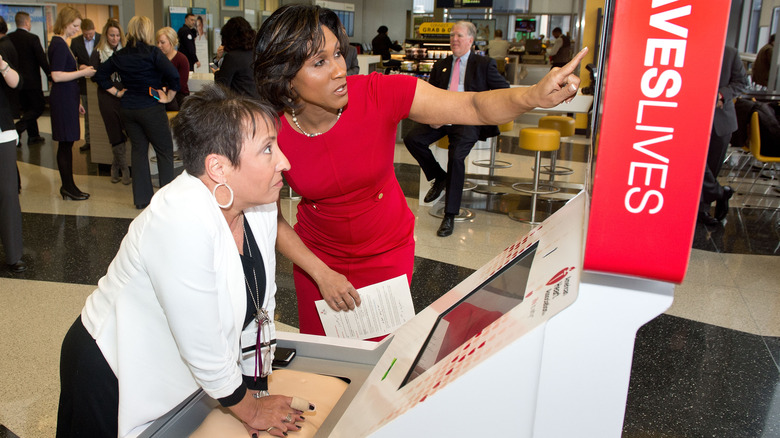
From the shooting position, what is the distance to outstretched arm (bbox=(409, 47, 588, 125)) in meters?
1.16

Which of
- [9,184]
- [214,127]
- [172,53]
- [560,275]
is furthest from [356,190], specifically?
[172,53]

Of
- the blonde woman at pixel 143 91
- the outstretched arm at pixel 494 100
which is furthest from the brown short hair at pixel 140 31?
the outstretched arm at pixel 494 100

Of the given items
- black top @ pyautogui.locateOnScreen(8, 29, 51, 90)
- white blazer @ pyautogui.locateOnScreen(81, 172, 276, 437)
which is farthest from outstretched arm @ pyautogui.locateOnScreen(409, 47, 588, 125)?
black top @ pyautogui.locateOnScreen(8, 29, 51, 90)

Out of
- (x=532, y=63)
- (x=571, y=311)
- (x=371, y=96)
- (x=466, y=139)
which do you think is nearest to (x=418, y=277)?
(x=466, y=139)

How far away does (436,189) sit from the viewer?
5.48m

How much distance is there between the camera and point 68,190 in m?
5.60

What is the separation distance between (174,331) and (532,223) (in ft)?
14.4

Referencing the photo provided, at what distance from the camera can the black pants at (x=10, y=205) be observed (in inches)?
142

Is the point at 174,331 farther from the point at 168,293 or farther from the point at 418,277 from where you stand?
the point at 418,277

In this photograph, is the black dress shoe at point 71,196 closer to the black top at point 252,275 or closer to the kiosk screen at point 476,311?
the black top at point 252,275

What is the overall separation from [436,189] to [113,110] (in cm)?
323

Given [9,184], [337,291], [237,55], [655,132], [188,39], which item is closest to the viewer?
[655,132]

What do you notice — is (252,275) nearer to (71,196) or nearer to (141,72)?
(141,72)

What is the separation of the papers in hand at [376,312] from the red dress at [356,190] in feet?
0.60
